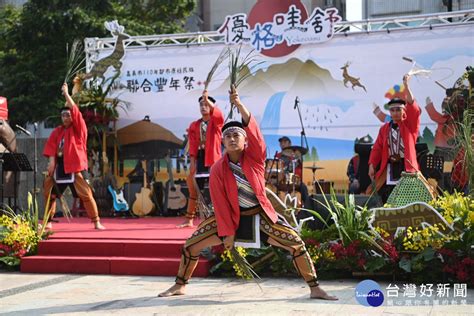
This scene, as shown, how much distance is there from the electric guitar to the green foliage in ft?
19.1

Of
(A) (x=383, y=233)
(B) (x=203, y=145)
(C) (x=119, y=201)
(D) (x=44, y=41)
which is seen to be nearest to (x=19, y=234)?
(B) (x=203, y=145)

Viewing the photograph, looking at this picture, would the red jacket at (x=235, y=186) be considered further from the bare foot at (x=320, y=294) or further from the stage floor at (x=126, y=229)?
the stage floor at (x=126, y=229)

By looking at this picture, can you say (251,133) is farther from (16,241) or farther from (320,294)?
(16,241)

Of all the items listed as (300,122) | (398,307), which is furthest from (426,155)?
(398,307)

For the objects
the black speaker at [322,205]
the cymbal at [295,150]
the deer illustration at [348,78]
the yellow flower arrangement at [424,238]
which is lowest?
the yellow flower arrangement at [424,238]

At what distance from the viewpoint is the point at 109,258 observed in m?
6.67

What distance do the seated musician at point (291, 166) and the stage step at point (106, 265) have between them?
3247mm

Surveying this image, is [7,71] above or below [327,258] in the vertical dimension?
above

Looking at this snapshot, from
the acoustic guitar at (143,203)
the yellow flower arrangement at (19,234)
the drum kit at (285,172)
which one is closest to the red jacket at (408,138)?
the drum kit at (285,172)

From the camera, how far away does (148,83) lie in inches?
429

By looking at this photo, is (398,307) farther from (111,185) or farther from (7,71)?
(7,71)

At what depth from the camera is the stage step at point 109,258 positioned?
6434 mm

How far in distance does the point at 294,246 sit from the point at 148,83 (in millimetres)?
6644
